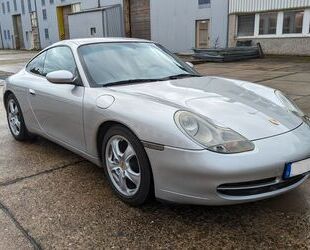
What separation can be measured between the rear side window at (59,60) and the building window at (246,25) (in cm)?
1540

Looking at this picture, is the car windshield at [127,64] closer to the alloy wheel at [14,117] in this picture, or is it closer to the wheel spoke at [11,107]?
the alloy wheel at [14,117]

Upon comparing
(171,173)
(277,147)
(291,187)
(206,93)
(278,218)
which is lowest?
(278,218)

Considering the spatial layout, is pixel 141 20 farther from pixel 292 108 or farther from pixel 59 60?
pixel 292 108

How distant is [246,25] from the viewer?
59.4ft

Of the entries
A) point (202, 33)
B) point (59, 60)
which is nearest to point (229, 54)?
point (202, 33)

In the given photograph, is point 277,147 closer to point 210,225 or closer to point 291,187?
point 291,187

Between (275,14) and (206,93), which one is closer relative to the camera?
(206,93)

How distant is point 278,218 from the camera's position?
2.72 meters

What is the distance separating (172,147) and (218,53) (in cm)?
1402

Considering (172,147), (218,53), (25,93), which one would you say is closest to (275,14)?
(218,53)

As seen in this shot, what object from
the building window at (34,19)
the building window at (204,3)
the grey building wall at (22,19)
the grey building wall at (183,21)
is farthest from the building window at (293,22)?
the grey building wall at (22,19)

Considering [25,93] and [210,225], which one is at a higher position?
[25,93]

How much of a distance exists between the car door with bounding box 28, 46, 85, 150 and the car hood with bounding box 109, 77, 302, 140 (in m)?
0.47

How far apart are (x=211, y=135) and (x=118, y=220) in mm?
958
